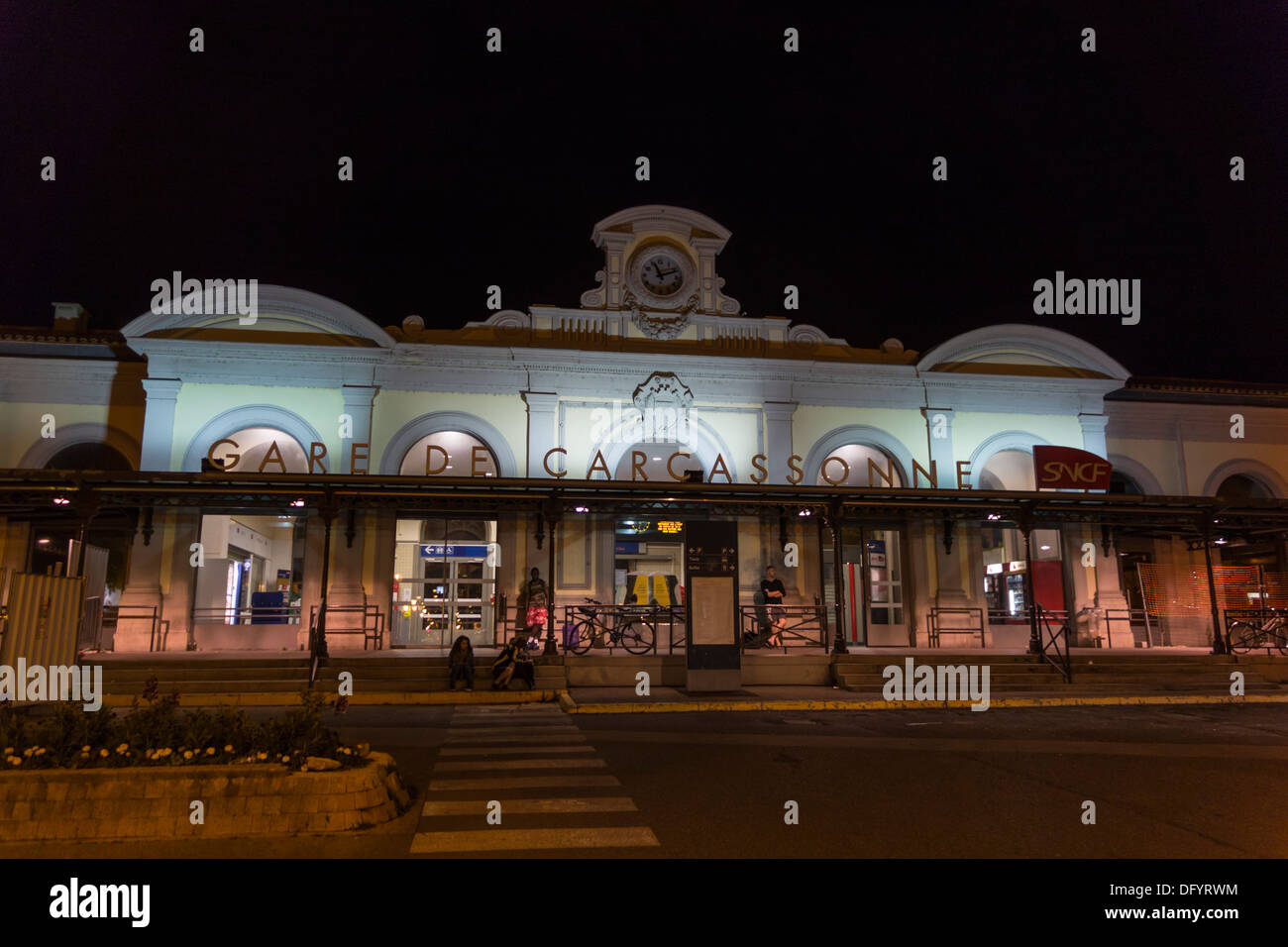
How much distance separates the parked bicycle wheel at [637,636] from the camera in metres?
18.0

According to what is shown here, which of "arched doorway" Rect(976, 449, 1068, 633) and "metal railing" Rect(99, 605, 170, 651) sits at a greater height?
"arched doorway" Rect(976, 449, 1068, 633)

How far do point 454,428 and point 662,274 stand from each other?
6.47 metres

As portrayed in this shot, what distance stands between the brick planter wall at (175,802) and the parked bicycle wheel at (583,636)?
11.2 metres

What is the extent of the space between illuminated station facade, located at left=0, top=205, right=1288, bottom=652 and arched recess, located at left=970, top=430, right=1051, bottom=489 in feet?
0.20

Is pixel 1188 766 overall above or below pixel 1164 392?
below

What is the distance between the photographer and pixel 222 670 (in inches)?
588

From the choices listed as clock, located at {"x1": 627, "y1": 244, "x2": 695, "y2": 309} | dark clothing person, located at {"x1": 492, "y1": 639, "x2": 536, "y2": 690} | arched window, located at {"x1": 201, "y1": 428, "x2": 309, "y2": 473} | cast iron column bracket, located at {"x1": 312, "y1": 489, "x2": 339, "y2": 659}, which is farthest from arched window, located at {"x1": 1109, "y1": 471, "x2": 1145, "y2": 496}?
arched window, located at {"x1": 201, "y1": 428, "x2": 309, "y2": 473}

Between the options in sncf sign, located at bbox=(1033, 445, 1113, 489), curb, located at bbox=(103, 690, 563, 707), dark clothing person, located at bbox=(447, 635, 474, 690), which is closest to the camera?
curb, located at bbox=(103, 690, 563, 707)

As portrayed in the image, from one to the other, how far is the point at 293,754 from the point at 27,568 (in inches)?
654

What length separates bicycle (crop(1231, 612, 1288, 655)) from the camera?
19625mm

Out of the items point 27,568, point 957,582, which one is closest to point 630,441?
point 957,582

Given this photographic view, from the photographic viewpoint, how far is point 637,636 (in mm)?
18234

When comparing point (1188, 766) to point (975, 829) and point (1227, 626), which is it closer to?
point (975, 829)

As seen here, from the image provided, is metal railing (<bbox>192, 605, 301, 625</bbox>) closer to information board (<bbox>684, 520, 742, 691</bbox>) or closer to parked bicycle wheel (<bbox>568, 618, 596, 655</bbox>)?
parked bicycle wheel (<bbox>568, 618, 596, 655</bbox>)
